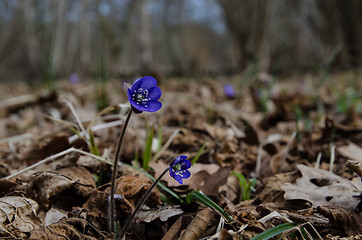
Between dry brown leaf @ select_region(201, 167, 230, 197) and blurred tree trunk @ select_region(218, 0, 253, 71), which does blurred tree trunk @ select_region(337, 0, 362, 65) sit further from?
dry brown leaf @ select_region(201, 167, 230, 197)

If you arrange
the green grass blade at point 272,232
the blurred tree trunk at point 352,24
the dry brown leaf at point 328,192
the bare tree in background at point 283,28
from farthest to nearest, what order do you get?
the blurred tree trunk at point 352,24
the bare tree in background at point 283,28
the dry brown leaf at point 328,192
the green grass blade at point 272,232

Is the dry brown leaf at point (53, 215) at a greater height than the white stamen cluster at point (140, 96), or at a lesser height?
lesser

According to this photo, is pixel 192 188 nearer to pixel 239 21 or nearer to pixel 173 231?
pixel 173 231

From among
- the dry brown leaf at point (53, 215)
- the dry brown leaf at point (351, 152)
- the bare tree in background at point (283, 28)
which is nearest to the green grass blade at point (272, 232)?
the dry brown leaf at point (53, 215)

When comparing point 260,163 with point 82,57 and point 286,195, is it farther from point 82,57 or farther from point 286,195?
point 82,57

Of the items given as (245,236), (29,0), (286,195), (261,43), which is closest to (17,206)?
(245,236)

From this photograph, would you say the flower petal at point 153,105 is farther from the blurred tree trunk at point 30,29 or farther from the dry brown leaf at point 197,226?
the blurred tree trunk at point 30,29
